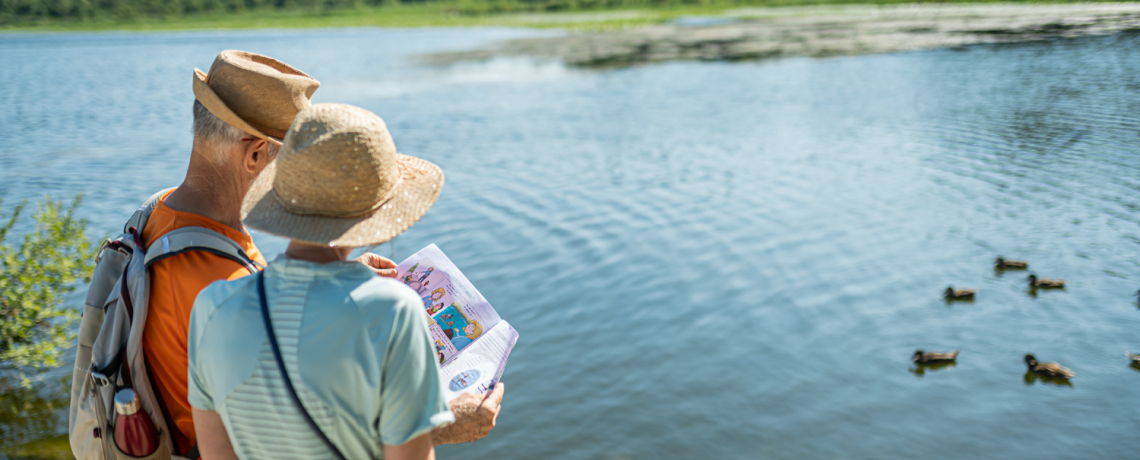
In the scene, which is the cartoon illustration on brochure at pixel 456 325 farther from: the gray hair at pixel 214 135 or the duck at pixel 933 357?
the duck at pixel 933 357

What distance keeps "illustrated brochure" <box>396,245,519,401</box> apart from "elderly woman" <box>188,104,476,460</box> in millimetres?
607

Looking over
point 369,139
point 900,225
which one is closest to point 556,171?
point 900,225

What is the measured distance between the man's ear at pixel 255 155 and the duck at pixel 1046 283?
8025mm

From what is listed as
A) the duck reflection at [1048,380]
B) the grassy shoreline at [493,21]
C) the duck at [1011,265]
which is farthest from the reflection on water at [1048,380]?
the grassy shoreline at [493,21]

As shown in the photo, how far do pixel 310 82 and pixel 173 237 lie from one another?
816 mm

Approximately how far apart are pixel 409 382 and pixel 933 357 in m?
6.11

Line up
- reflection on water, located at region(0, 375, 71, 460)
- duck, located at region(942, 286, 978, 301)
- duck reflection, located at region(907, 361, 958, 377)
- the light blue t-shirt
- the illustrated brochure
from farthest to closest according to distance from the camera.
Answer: duck, located at region(942, 286, 978, 301), duck reflection, located at region(907, 361, 958, 377), reflection on water, located at region(0, 375, 71, 460), the illustrated brochure, the light blue t-shirt

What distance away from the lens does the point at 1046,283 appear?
7770 mm

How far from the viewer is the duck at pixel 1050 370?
245 inches

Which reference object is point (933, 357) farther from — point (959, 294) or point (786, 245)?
point (786, 245)

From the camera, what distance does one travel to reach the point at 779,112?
1831 cm

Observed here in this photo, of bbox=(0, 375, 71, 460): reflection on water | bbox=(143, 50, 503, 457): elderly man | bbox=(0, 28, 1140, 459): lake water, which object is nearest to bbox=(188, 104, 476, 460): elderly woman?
bbox=(143, 50, 503, 457): elderly man

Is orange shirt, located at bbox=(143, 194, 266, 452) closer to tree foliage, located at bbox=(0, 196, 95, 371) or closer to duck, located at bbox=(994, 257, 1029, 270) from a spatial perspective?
tree foliage, located at bbox=(0, 196, 95, 371)

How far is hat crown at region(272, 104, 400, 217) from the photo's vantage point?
179 cm
